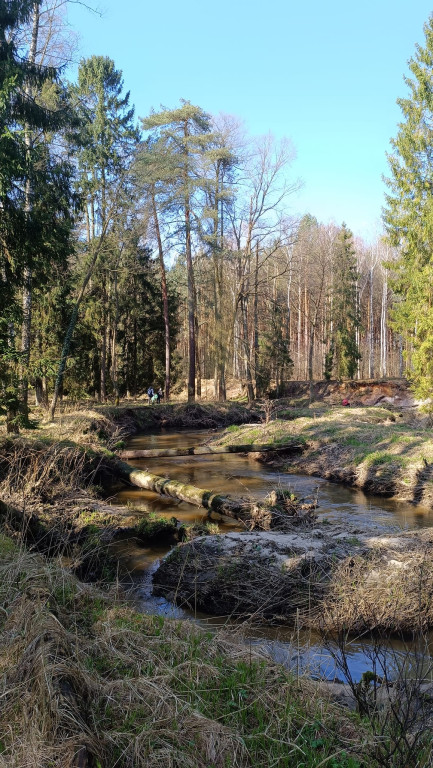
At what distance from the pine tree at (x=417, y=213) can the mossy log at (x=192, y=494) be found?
1287 centimetres

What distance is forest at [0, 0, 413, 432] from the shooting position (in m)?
10.6

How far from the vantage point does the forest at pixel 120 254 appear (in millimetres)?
10648

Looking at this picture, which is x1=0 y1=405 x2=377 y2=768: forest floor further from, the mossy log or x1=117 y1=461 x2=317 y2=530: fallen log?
the mossy log

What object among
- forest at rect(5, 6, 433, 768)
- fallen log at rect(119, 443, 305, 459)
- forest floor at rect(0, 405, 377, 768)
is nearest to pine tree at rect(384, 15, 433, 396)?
forest at rect(5, 6, 433, 768)

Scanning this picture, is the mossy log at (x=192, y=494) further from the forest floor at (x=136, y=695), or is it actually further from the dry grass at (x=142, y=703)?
the dry grass at (x=142, y=703)

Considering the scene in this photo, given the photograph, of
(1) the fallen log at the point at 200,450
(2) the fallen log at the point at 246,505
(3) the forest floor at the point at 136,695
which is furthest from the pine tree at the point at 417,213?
(3) the forest floor at the point at 136,695

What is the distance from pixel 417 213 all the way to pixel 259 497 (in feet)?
55.0

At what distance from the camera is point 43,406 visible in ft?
71.4

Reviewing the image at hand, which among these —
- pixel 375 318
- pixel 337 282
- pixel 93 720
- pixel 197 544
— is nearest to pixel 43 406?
pixel 197 544

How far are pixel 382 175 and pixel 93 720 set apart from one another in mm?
25463

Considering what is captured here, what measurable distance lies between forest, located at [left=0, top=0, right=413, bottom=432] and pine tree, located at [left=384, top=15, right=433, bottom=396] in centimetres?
117

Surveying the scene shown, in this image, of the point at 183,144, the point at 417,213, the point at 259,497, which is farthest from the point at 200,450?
the point at 183,144

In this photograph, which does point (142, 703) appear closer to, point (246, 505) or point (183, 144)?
point (246, 505)

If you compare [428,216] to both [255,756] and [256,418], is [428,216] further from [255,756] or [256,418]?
[255,756]
